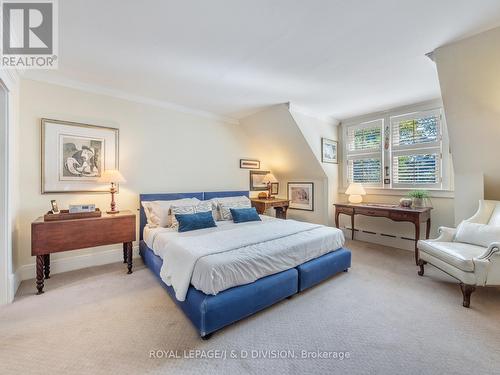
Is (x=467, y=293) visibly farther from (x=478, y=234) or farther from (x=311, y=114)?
(x=311, y=114)

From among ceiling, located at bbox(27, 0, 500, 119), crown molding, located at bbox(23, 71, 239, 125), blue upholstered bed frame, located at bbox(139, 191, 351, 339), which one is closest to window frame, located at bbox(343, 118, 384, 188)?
ceiling, located at bbox(27, 0, 500, 119)

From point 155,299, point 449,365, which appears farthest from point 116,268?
point 449,365

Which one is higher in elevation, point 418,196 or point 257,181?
point 257,181

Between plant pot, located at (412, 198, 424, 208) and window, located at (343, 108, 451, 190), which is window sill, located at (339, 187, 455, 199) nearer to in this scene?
window, located at (343, 108, 451, 190)

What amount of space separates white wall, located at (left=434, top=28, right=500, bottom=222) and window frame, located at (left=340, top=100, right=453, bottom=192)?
449mm

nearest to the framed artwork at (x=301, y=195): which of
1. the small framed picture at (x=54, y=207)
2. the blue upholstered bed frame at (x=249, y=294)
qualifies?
the blue upholstered bed frame at (x=249, y=294)

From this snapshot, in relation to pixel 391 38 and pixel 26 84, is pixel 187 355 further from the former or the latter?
pixel 26 84

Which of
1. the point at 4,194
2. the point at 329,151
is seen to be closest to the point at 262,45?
the point at 4,194

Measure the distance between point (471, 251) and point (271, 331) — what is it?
7.90 ft

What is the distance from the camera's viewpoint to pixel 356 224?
15.7ft

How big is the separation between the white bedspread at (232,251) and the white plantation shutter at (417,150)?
2107 millimetres

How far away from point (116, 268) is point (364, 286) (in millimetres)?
3319

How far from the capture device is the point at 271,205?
193 inches

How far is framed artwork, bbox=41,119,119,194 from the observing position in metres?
2.96
